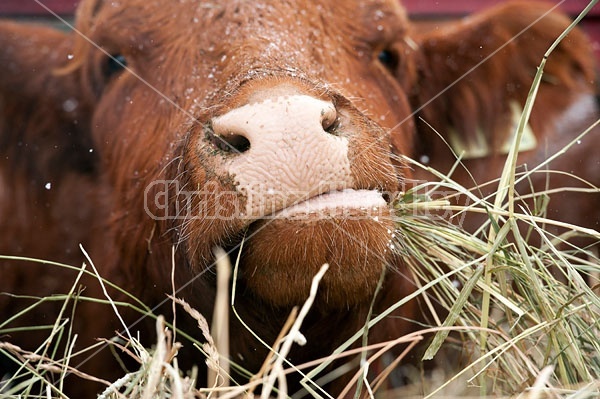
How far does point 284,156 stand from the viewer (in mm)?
1487

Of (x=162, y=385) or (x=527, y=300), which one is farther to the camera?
(x=527, y=300)

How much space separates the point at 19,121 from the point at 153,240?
1052mm

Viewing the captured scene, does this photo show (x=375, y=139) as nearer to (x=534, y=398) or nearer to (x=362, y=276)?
(x=362, y=276)

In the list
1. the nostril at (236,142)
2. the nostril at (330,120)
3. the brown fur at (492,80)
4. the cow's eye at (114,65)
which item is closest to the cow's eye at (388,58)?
the brown fur at (492,80)

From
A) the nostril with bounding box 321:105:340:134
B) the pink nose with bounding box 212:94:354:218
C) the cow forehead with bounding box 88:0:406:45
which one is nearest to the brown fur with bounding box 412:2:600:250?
the cow forehead with bounding box 88:0:406:45

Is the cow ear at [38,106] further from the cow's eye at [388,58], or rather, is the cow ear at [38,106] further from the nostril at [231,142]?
the nostril at [231,142]

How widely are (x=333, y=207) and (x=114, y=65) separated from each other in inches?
51.0

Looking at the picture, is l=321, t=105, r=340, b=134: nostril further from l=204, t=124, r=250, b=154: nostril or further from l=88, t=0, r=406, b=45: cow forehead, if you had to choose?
l=88, t=0, r=406, b=45: cow forehead

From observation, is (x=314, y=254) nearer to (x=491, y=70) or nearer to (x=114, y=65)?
(x=114, y=65)

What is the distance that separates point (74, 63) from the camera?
276 centimetres

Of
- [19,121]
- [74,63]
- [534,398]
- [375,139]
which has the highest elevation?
[375,139]

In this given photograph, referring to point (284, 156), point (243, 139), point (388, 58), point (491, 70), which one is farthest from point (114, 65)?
point (491, 70)

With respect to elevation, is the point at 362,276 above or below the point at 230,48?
below

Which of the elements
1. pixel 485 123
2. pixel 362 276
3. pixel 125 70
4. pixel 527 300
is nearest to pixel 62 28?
pixel 125 70
